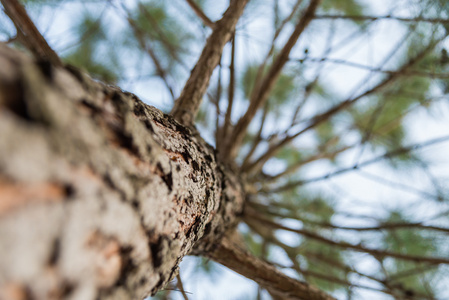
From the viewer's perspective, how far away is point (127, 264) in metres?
0.29

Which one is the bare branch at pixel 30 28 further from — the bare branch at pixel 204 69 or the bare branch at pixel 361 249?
the bare branch at pixel 361 249

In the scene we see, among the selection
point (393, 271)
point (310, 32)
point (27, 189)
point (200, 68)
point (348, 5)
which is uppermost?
point (348, 5)

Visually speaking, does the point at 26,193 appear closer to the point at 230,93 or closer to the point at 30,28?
the point at 30,28

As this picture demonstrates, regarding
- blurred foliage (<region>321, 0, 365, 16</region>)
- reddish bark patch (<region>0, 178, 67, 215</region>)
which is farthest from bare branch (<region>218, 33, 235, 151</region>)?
blurred foliage (<region>321, 0, 365, 16</region>)

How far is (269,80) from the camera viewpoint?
0.93 meters

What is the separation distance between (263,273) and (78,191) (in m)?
0.48

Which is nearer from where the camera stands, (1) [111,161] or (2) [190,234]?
(1) [111,161]

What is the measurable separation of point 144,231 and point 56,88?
0.15 metres

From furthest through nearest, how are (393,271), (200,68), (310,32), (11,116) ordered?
(393,271) < (310,32) < (200,68) < (11,116)

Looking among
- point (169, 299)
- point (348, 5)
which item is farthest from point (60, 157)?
point (348, 5)

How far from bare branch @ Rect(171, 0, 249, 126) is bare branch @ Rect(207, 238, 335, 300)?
0.26 m

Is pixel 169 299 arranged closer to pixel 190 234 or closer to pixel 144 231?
pixel 190 234

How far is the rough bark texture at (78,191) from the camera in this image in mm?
194

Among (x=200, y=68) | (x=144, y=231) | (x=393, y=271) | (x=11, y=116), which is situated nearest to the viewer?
(x=11, y=116)
